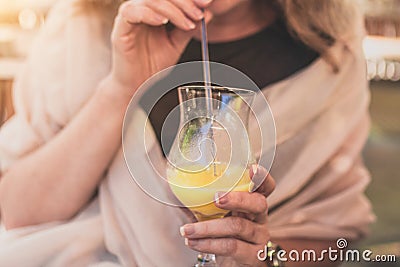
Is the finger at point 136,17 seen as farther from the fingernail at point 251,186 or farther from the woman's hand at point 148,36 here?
the fingernail at point 251,186

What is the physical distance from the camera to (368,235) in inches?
27.1

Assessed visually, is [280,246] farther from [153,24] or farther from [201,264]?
[153,24]

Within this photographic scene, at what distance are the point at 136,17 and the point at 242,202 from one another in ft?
0.62

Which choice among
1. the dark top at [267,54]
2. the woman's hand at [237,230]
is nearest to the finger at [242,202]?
the woman's hand at [237,230]

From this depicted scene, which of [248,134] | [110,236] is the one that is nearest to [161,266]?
[110,236]

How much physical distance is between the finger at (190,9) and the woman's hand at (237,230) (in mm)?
146

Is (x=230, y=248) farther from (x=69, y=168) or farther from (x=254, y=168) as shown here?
(x=69, y=168)

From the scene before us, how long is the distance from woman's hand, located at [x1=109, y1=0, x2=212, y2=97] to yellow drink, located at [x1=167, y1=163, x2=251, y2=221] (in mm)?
116

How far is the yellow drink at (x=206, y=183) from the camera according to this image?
50 centimetres

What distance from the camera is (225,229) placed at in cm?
53

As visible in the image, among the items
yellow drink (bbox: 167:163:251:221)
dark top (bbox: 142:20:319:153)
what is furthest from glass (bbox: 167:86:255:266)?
dark top (bbox: 142:20:319:153)

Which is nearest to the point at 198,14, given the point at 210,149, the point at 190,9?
the point at 190,9

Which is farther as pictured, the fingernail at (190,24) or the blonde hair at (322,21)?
the blonde hair at (322,21)

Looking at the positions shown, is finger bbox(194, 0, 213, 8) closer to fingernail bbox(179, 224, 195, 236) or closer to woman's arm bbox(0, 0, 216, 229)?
woman's arm bbox(0, 0, 216, 229)
